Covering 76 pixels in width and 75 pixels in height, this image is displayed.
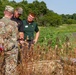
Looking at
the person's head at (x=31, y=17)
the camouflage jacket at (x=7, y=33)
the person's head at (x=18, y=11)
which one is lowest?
the camouflage jacket at (x=7, y=33)

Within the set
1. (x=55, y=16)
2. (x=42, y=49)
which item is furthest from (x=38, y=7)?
(x=42, y=49)

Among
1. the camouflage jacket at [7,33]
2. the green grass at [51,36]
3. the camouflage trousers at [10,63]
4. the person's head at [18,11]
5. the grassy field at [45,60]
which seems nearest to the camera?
the grassy field at [45,60]

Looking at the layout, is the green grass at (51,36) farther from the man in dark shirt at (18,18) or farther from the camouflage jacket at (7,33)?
the camouflage jacket at (7,33)

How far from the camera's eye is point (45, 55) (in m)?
7.07

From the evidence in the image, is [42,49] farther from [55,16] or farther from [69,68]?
[55,16]

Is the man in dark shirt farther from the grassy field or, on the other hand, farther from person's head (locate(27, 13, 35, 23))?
the grassy field

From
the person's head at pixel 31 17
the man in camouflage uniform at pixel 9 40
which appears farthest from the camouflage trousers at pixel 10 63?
the person's head at pixel 31 17

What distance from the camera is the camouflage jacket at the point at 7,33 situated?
6.32m

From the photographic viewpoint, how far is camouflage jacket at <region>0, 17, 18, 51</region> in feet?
20.8

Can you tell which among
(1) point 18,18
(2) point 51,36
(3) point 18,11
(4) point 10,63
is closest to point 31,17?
(1) point 18,18

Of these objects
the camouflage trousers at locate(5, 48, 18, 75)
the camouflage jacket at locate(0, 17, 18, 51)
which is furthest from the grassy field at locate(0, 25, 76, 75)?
the camouflage jacket at locate(0, 17, 18, 51)

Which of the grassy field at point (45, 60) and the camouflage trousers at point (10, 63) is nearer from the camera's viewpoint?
the grassy field at point (45, 60)

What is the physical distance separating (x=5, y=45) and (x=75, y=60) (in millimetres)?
1290

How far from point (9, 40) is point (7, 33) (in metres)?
0.14
